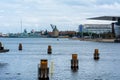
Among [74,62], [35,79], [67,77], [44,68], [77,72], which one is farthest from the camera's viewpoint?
[74,62]

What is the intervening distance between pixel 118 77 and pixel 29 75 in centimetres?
906

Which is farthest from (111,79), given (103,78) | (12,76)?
(12,76)

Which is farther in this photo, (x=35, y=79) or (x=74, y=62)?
(x=74, y=62)

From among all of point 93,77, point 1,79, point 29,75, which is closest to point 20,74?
point 29,75

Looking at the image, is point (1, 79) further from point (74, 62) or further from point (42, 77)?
point (74, 62)

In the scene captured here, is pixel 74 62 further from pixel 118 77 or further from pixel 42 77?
pixel 42 77

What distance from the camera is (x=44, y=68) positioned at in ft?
117

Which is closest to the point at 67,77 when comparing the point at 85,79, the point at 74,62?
the point at 85,79

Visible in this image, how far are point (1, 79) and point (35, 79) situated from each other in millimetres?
3172

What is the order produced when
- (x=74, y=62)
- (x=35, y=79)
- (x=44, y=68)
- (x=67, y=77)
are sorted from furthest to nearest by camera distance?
(x=74, y=62) < (x=67, y=77) < (x=35, y=79) < (x=44, y=68)

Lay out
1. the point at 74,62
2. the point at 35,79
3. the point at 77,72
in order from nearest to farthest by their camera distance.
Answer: the point at 35,79 < the point at 77,72 < the point at 74,62

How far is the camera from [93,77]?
41.3 metres

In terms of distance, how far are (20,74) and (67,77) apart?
5571 millimetres

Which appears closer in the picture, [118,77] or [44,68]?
[44,68]
